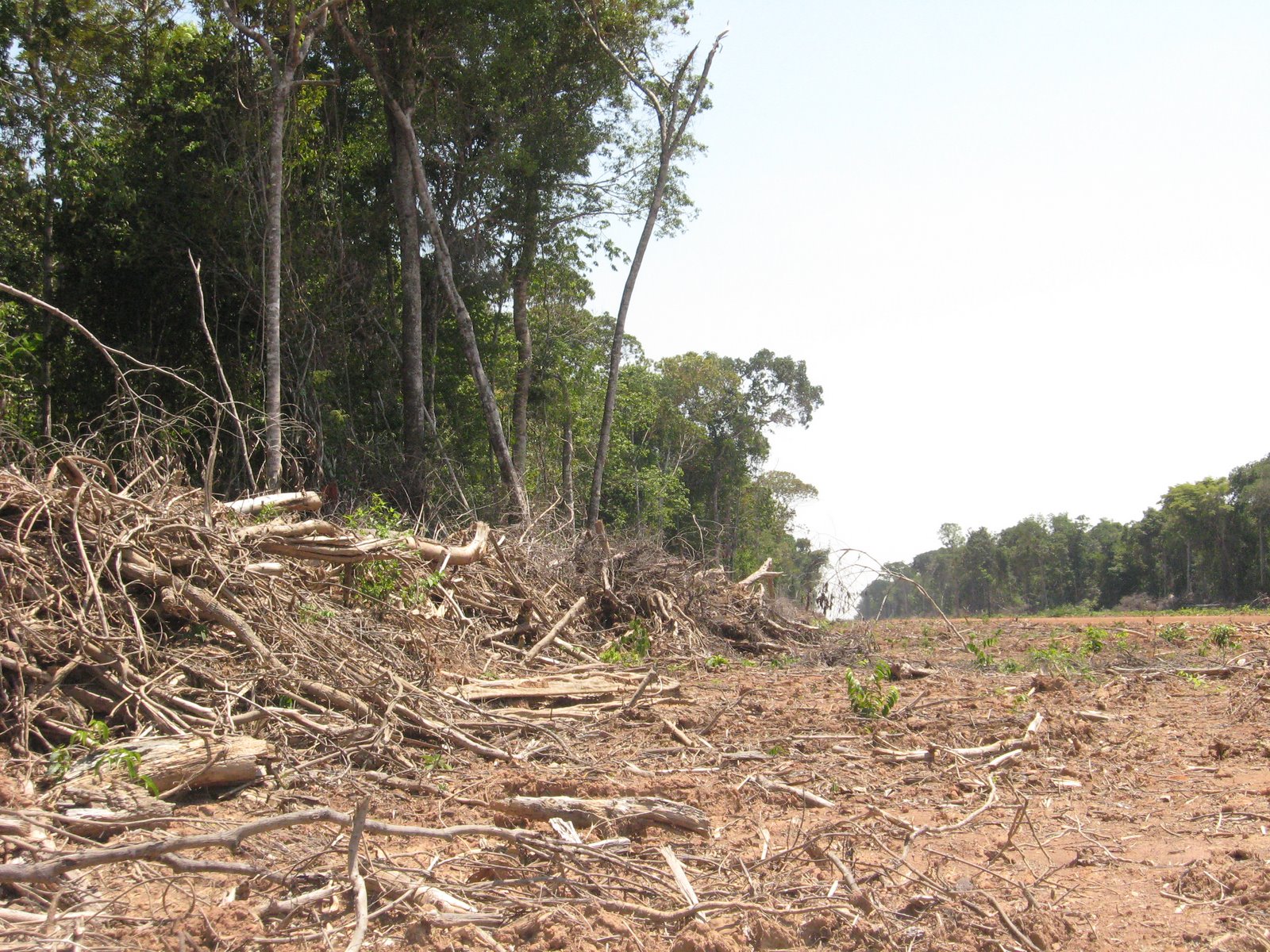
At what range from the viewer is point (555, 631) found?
830 cm

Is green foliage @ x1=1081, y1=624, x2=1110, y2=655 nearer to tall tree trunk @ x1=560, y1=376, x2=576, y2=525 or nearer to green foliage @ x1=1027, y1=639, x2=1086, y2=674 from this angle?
green foliage @ x1=1027, y1=639, x2=1086, y2=674

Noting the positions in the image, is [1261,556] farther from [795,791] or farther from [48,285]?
[795,791]

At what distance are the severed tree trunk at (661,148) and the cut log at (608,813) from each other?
1249 centimetres

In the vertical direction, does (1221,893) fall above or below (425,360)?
below

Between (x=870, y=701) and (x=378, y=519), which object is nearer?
(x=870, y=701)

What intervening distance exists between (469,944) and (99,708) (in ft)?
7.70

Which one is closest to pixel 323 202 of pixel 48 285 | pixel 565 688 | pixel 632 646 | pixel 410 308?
pixel 410 308

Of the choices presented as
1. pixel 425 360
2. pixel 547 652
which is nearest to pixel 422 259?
pixel 425 360

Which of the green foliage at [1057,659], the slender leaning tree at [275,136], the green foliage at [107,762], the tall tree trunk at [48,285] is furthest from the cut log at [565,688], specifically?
the tall tree trunk at [48,285]

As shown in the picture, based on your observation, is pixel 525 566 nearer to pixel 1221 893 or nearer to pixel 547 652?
pixel 547 652

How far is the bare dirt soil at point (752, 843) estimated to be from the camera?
111 inches

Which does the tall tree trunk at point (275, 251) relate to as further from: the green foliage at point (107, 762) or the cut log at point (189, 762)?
the green foliage at point (107, 762)

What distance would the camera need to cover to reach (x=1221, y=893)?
3.19 m

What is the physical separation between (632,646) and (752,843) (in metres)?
5.72
